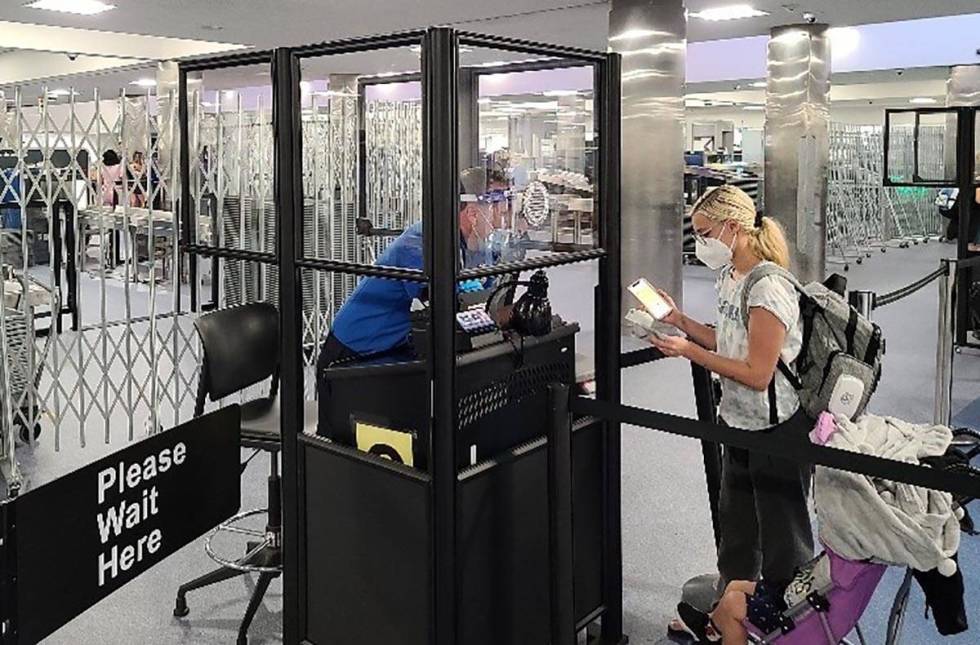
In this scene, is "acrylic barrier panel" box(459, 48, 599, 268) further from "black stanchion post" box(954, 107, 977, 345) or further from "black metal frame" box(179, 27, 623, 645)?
"black stanchion post" box(954, 107, 977, 345)

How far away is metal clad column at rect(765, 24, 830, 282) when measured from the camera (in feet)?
32.2

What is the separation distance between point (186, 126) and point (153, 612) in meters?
1.54

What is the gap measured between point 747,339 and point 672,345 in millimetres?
192

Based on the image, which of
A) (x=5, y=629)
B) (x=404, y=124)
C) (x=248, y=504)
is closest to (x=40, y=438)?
(x=248, y=504)

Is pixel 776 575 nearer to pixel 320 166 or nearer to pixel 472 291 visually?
pixel 472 291

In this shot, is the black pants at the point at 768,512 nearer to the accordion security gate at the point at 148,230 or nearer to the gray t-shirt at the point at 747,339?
the gray t-shirt at the point at 747,339

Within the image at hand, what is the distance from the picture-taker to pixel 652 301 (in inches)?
107

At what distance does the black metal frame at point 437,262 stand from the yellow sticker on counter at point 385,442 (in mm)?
128

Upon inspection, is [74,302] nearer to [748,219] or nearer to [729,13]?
[748,219]

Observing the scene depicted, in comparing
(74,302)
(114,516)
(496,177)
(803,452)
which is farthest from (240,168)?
(114,516)

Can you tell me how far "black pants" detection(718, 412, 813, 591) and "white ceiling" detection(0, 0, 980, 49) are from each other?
6478 millimetres

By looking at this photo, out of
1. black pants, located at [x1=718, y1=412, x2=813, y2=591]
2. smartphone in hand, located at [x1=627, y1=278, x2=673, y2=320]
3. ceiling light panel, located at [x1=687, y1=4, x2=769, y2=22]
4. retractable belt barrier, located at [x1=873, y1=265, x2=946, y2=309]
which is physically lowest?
black pants, located at [x1=718, y1=412, x2=813, y2=591]

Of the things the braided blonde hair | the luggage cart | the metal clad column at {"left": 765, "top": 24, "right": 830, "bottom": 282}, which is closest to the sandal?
the braided blonde hair

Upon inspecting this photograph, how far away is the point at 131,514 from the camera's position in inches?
54.5
